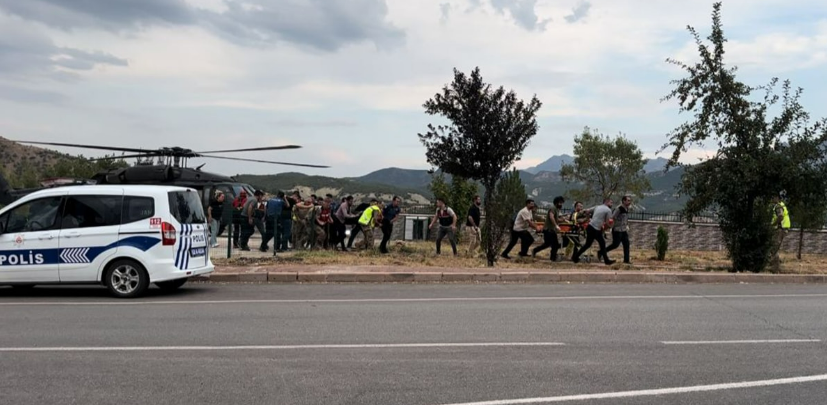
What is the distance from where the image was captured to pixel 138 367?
678cm

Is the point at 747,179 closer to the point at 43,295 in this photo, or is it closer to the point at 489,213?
the point at 489,213

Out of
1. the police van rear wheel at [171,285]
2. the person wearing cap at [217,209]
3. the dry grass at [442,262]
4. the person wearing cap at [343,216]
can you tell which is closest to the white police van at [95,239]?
the police van rear wheel at [171,285]

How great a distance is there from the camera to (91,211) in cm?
1182

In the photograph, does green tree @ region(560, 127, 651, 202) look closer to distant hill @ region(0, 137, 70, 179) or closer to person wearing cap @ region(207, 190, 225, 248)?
person wearing cap @ region(207, 190, 225, 248)

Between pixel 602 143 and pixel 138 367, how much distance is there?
54.1 meters

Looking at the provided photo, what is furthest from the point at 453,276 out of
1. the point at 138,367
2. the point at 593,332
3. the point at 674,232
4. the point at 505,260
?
the point at 674,232

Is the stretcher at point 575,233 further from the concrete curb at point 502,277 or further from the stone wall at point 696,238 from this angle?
the stone wall at point 696,238

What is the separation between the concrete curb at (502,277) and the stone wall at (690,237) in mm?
12077

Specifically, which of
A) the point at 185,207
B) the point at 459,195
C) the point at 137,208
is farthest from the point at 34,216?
the point at 459,195

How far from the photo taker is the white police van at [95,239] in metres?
11.7

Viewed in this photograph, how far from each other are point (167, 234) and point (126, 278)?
3.16ft

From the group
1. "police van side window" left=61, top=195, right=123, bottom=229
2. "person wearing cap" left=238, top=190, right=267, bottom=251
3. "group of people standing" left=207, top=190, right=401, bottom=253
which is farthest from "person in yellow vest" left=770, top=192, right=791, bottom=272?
"police van side window" left=61, top=195, right=123, bottom=229

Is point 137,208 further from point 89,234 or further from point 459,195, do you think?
point 459,195

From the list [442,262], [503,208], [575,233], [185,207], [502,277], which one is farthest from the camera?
[575,233]
